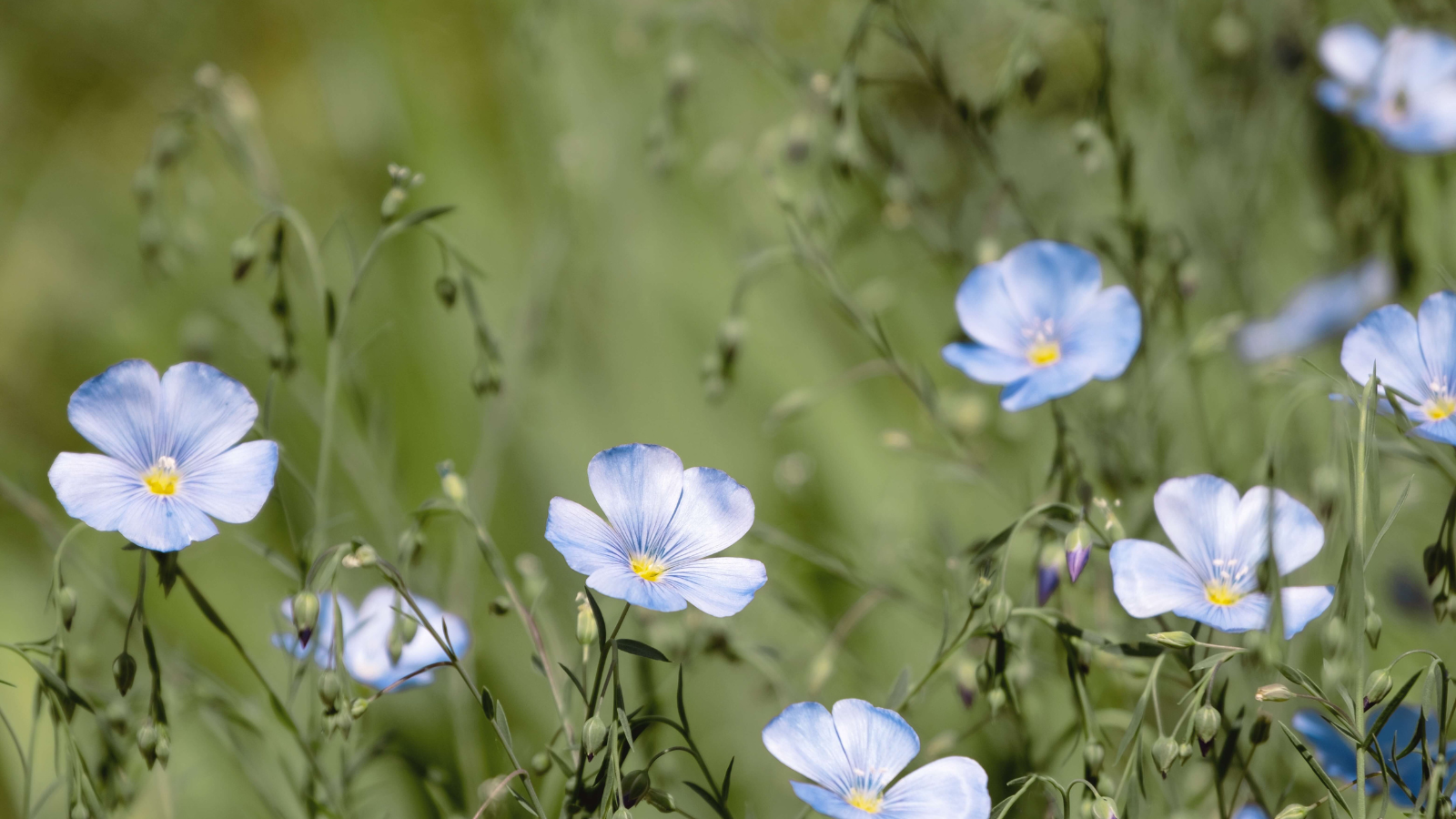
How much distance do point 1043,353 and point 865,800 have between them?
0.36 metres

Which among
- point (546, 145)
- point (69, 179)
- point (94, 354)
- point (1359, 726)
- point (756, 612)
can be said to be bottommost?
point (1359, 726)

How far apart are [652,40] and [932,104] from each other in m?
0.43

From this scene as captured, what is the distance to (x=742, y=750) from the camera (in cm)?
89

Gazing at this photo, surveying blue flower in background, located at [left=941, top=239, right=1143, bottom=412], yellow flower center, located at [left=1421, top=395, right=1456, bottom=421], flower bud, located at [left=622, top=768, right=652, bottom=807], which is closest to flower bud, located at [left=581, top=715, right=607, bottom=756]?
flower bud, located at [left=622, top=768, right=652, bottom=807]

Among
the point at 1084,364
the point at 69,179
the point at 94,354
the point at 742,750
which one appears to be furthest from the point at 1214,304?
the point at 69,179

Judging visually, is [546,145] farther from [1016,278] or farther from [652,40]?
[1016,278]

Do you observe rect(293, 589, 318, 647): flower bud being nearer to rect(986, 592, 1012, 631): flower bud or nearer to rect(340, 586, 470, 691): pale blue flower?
rect(340, 586, 470, 691): pale blue flower

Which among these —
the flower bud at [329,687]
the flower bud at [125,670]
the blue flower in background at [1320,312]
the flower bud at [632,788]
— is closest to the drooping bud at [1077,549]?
the flower bud at [632,788]

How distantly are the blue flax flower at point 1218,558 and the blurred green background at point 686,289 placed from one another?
0.15ft

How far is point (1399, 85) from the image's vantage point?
97cm

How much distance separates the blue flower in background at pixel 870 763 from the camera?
0.48 meters

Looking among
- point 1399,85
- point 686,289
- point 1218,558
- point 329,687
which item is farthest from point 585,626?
point 1399,85

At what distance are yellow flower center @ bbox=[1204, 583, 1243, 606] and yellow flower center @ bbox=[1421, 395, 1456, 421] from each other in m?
0.15

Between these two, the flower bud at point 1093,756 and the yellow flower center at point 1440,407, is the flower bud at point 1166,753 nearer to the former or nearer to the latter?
the flower bud at point 1093,756
